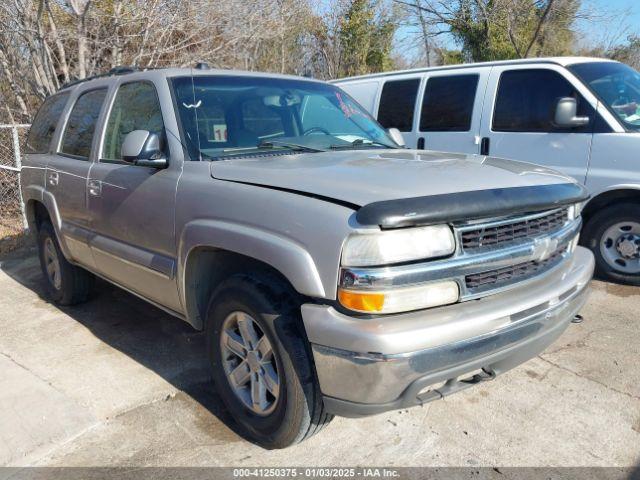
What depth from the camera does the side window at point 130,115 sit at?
3.52 meters

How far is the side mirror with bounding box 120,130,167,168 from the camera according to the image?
3166 millimetres

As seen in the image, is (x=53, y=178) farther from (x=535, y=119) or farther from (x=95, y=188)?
(x=535, y=119)

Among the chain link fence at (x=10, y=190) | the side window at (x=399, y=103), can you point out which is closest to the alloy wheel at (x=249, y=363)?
the side window at (x=399, y=103)

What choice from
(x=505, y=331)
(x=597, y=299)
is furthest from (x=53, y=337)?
(x=597, y=299)

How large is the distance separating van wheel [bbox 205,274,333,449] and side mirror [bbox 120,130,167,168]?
0.90 m

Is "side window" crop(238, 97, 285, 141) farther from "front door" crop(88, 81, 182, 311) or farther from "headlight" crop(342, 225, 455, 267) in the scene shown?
"headlight" crop(342, 225, 455, 267)

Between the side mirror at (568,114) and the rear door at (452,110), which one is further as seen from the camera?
the rear door at (452,110)

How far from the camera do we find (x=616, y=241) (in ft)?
17.0

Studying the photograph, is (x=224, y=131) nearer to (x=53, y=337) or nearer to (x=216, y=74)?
(x=216, y=74)

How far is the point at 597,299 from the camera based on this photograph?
485 cm

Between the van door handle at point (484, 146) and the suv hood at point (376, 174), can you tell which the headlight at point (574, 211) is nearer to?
the suv hood at point (376, 174)

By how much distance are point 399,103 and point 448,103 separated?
678 mm

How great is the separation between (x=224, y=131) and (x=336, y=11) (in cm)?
1477

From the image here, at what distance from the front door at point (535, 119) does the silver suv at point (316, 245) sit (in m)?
2.24
